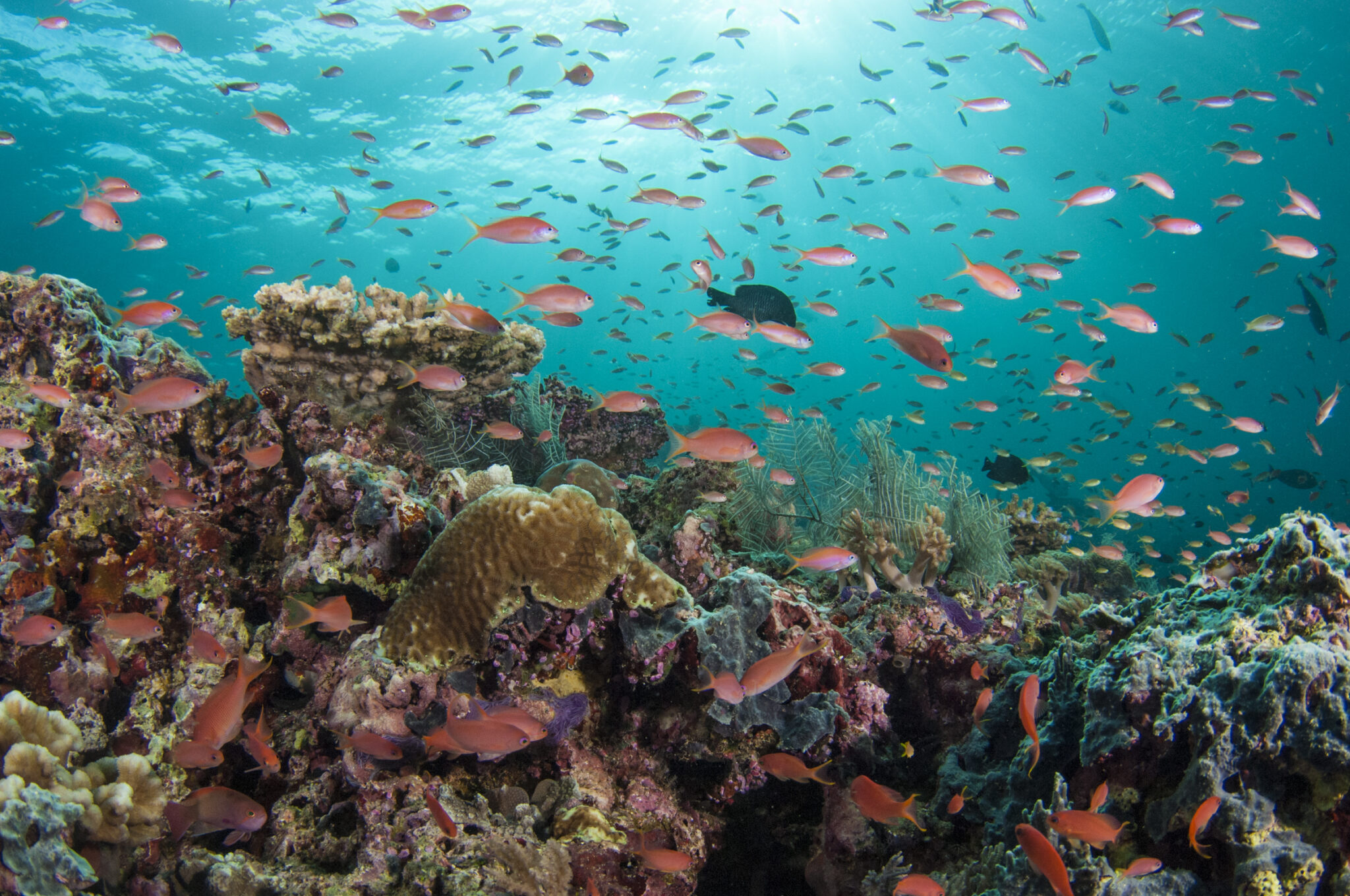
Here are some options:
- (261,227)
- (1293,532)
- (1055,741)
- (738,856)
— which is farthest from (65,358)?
(261,227)

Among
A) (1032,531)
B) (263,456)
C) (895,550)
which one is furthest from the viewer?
(1032,531)

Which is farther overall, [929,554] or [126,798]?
[929,554]

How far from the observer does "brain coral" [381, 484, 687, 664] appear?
9.32 ft

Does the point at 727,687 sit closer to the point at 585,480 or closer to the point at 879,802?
the point at 879,802

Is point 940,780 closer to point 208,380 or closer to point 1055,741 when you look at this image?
point 1055,741

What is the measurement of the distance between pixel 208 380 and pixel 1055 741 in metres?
6.68

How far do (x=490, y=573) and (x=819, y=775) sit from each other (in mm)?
2027

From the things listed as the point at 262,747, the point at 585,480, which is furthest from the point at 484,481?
the point at 262,747

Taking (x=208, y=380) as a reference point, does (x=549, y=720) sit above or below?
below

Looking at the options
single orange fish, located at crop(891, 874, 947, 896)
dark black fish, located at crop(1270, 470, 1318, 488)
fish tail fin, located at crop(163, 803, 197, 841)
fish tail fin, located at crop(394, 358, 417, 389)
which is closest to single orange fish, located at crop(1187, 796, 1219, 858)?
single orange fish, located at crop(891, 874, 947, 896)

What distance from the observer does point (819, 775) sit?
278cm

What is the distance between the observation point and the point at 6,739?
8.22ft

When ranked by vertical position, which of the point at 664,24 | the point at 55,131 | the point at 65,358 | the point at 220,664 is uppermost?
the point at 664,24

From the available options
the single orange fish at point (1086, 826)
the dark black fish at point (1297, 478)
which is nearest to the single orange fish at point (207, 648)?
the single orange fish at point (1086, 826)
